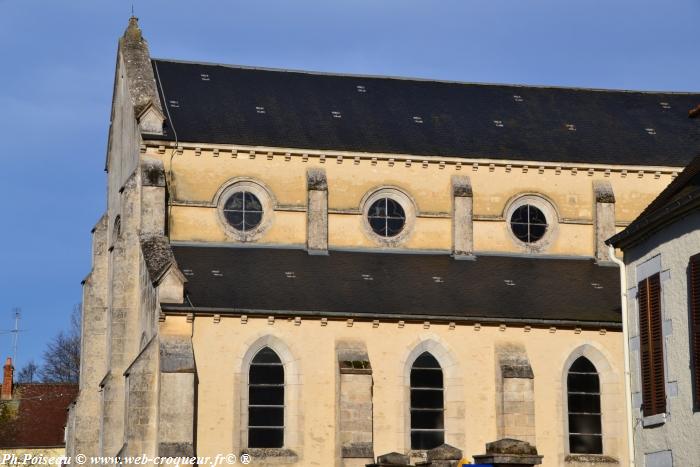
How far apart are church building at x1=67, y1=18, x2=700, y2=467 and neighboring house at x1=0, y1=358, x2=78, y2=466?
17.6 metres

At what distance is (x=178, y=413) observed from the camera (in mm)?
30453

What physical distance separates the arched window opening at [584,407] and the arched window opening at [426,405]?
11.1 ft

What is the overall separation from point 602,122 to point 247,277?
535 inches

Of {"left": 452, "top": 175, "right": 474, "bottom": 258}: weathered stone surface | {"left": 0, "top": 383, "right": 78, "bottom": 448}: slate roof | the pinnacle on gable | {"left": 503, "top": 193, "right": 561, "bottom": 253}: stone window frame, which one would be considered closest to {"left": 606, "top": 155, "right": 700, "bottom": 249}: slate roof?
{"left": 452, "top": 175, "right": 474, "bottom": 258}: weathered stone surface

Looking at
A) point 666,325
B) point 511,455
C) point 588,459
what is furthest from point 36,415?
point 511,455

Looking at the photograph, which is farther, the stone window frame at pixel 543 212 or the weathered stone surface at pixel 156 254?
the stone window frame at pixel 543 212

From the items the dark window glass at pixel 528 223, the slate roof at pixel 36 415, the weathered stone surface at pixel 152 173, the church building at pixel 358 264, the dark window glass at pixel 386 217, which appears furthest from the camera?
the slate roof at pixel 36 415

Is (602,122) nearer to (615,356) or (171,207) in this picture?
(615,356)

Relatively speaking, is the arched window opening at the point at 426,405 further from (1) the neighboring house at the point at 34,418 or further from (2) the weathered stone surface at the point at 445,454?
(1) the neighboring house at the point at 34,418

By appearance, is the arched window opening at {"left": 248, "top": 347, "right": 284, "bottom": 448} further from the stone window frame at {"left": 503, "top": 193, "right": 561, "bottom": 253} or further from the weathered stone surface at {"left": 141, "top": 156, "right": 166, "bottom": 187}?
the stone window frame at {"left": 503, "top": 193, "right": 561, "bottom": 253}

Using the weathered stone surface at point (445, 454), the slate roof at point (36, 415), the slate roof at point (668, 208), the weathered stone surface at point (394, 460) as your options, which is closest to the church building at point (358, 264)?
the weathered stone surface at point (394, 460)

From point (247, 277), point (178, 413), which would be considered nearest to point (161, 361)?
point (178, 413)

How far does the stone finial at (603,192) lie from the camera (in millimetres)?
38125

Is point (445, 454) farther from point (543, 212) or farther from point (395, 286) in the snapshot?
point (543, 212)
